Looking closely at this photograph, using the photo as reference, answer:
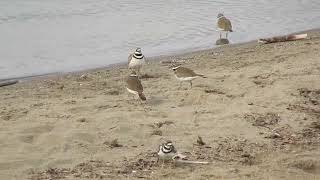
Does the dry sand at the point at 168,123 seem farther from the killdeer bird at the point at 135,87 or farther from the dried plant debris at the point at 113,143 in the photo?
the killdeer bird at the point at 135,87

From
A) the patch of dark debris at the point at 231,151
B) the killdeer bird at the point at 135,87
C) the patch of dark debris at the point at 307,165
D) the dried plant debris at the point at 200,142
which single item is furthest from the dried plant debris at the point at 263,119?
the killdeer bird at the point at 135,87

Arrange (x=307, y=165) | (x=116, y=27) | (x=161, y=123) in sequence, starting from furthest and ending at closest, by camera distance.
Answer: (x=116, y=27), (x=161, y=123), (x=307, y=165)

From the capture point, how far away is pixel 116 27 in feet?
51.4

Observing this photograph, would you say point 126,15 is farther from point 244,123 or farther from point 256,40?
point 244,123

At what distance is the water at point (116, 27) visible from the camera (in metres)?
13.1

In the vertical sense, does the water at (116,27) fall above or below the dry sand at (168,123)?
above

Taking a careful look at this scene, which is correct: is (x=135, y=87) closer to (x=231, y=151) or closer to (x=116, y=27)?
(x=231, y=151)

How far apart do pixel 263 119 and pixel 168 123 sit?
1.23 meters

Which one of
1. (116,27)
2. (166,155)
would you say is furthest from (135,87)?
(116,27)

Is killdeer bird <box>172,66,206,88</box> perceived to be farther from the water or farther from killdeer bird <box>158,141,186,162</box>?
killdeer bird <box>158,141,186,162</box>

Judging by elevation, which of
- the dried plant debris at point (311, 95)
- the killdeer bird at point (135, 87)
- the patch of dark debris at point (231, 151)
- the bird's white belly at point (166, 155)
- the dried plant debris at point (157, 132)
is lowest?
the patch of dark debris at point (231, 151)

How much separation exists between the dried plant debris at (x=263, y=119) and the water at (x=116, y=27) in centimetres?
487

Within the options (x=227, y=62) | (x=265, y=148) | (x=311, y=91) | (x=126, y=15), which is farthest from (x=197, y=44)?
(x=265, y=148)

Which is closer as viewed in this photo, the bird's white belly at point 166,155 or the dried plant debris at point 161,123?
the bird's white belly at point 166,155
